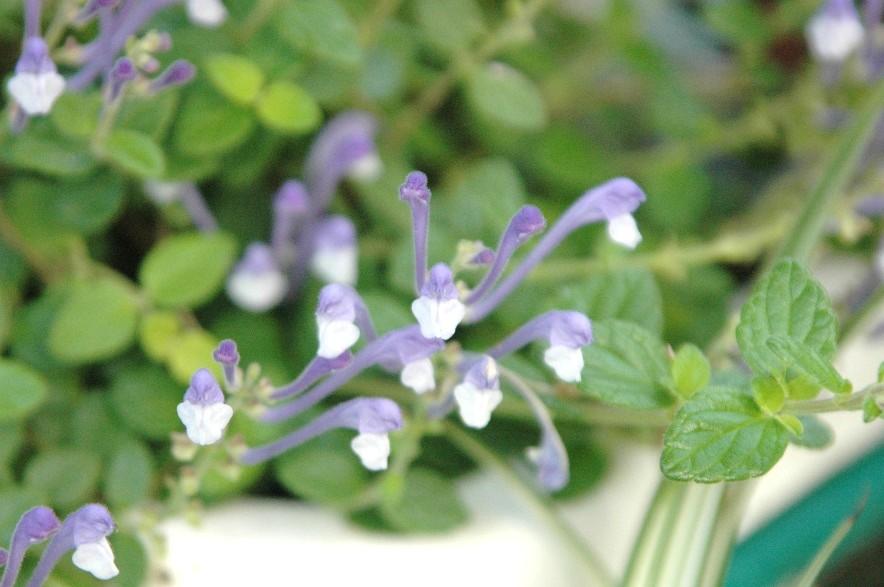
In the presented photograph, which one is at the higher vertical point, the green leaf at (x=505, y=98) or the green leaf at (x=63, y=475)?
the green leaf at (x=505, y=98)

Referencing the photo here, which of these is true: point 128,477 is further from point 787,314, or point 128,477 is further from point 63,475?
point 787,314

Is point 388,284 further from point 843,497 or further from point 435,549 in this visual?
point 843,497

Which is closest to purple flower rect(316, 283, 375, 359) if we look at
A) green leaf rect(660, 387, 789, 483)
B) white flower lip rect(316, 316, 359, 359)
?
white flower lip rect(316, 316, 359, 359)

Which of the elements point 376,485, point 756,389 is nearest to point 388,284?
point 376,485

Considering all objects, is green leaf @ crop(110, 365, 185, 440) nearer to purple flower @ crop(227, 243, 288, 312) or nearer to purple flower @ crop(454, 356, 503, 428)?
purple flower @ crop(227, 243, 288, 312)

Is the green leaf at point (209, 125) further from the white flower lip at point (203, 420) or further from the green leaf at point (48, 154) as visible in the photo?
the white flower lip at point (203, 420)

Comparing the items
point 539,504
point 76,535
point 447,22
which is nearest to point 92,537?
point 76,535

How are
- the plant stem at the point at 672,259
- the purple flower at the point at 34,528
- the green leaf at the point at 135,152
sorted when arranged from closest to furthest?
the purple flower at the point at 34,528 < the green leaf at the point at 135,152 < the plant stem at the point at 672,259

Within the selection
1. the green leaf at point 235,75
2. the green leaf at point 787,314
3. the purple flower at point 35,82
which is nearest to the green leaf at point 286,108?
the green leaf at point 235,75
